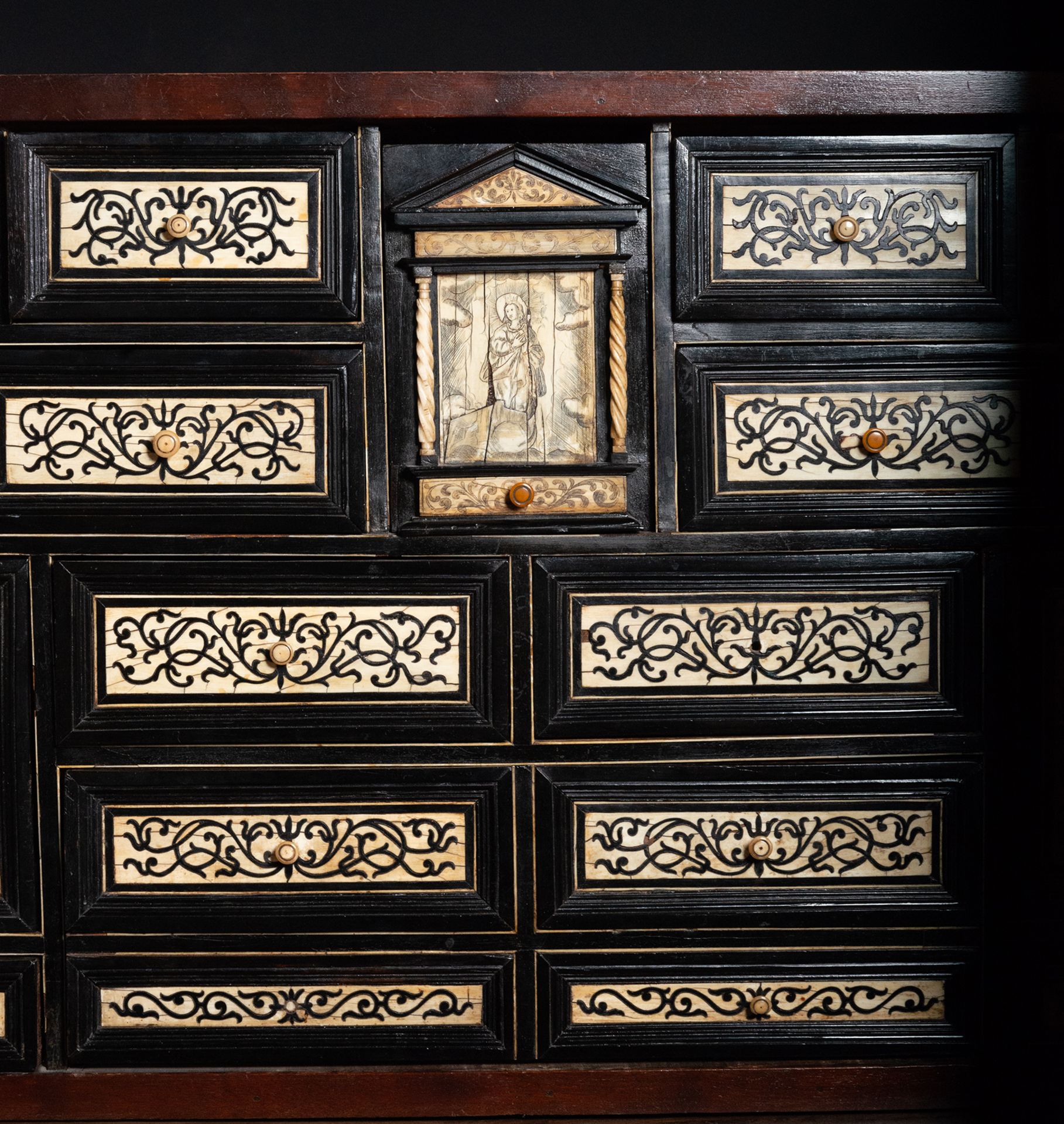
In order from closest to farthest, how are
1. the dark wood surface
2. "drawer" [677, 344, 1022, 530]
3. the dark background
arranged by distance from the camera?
the dark wood surface → "drawer" [677, 344, 1022, 530] → the dark background

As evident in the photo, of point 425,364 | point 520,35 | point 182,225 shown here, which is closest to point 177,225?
point 182,225

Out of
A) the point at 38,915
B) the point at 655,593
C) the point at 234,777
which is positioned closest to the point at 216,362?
the point at 234,777

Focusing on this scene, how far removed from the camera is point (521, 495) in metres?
1.90

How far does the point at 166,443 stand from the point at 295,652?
1.55 feet

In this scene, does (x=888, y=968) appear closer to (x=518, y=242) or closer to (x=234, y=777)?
(x=234, y=777)

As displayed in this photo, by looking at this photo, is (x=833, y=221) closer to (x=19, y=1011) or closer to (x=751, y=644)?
(x=751, y=644)

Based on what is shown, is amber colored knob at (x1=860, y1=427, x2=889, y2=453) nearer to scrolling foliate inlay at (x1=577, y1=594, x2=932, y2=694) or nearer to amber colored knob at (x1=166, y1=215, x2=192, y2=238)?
scrolling foliate inlay at (x1=577, y1=594, x2=932, y2=694)

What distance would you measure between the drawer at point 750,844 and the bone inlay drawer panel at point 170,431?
82cm

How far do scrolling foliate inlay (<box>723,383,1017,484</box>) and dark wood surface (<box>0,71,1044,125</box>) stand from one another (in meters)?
0.54

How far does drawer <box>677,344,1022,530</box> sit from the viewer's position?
1911 millimetres

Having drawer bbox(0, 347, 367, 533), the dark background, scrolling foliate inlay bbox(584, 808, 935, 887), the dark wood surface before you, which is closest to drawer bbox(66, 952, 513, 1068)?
scrolling foliate inlay bbox(584, 808, 935, 887)

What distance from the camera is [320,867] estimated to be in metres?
1.95

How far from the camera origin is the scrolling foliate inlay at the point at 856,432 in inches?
75.4

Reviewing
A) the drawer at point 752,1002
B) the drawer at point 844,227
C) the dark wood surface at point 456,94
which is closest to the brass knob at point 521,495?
the drawer at point 844,227
